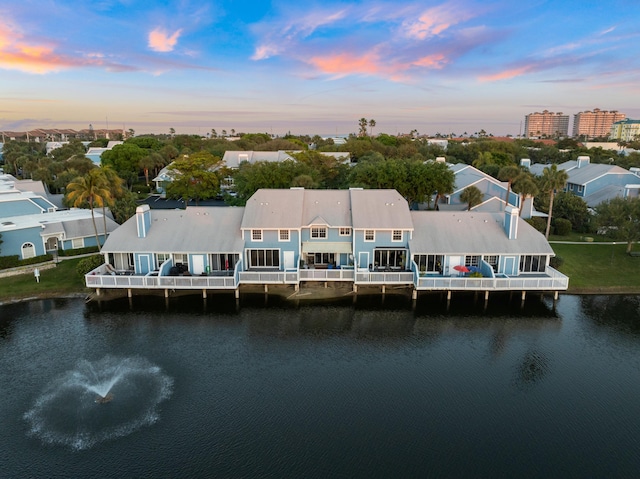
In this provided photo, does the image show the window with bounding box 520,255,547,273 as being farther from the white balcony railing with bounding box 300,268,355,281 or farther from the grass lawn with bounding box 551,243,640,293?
the white balcony railing with bounding box 300,268,355,281

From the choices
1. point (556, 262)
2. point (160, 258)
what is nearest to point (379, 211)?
point (556, 262)

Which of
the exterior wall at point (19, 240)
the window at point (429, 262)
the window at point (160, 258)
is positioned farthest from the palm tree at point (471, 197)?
the exterior wall at point (19, 240)

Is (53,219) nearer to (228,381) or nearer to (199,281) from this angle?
(199,281)

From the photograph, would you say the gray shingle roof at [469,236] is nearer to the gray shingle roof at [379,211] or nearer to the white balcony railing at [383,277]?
the gray shingle roof at [379,211]

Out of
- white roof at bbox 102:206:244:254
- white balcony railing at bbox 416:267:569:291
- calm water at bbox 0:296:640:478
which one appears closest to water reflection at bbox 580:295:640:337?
calm water at bbox 0:296:640:478

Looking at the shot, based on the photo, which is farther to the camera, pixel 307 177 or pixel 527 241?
pixel 307 177

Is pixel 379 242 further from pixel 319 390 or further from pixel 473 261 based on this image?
pixel 319 390

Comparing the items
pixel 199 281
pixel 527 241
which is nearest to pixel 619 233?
pixel 527 241
